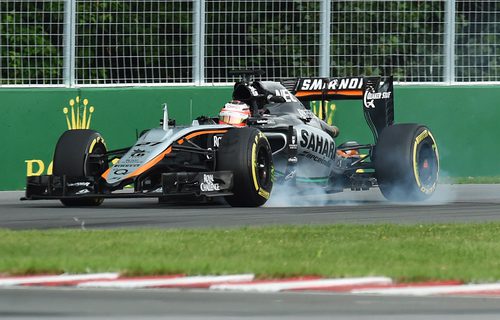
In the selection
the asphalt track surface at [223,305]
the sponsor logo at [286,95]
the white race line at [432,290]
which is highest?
the sponsor logo at [286,95]

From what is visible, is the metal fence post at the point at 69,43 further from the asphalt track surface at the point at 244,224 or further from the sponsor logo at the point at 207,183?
the sponsor logo at the point at 207,183

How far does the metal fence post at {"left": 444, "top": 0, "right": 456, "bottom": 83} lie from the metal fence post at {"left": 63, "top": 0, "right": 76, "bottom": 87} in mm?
5594

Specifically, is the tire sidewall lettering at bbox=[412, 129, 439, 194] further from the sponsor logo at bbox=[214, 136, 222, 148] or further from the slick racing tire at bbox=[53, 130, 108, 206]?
the slick racing tire at bbox=[53, 130, 108, 206]

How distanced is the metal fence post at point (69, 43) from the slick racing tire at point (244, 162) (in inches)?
181

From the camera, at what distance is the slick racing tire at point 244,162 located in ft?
46.8

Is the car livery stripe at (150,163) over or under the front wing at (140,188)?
over

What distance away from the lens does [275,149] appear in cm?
1570

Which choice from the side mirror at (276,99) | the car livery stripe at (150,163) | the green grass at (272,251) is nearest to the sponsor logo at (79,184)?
the car livery stripe at (150,163)

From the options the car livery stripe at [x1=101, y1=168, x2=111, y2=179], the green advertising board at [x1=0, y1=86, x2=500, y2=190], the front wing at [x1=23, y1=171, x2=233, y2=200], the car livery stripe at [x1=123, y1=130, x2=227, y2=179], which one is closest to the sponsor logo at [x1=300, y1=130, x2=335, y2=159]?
the car livery stripe at [x1=123, y1=130, x2=227, y2=179]

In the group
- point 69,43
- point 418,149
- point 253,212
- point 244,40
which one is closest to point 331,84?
point 418,149

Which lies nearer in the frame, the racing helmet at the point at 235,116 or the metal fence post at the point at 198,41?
the racing helmet at the point at 235,116

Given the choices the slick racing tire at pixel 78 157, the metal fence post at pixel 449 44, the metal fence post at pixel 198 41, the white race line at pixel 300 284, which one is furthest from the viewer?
the metal fence post at pixel 449 44

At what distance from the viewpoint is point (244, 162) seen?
14.3m

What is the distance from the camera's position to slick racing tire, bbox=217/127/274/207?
1427 centimetres
